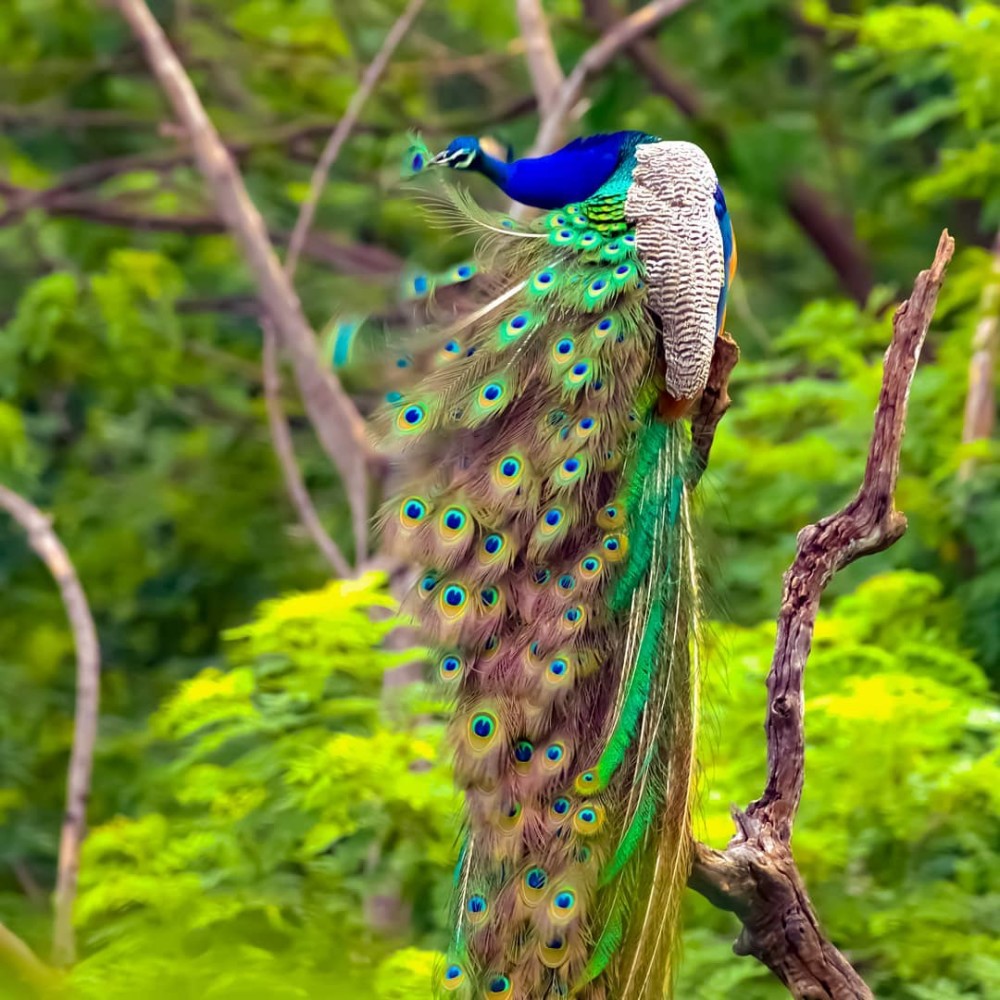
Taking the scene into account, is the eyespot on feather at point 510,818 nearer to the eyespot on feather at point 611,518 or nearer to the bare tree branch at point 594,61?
the eyespot on feather at point 611,518

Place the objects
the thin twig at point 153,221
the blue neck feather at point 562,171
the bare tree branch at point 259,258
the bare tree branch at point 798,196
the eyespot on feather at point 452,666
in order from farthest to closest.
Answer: the bare tree branch at point 798,196 → the thin twig at point 153,221 → the bare tree branch at point 259,258 → the blue neck feather at point 562,171 → the eyespot on feather at point 452,666

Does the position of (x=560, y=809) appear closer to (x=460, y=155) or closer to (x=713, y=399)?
(x=713, y=399)

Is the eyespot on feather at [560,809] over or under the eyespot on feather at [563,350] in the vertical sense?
under

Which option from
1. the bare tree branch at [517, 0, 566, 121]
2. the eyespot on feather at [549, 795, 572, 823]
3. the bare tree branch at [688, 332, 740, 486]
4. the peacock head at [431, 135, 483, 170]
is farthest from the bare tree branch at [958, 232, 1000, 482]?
the eyespot on feather at [549, 795, 572, 823]

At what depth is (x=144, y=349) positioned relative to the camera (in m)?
6.73

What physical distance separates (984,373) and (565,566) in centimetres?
252

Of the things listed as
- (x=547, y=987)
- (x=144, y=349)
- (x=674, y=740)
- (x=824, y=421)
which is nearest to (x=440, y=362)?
(x=674, y=740)

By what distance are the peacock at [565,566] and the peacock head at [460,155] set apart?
101 millimetres

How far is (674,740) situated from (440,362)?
92cm

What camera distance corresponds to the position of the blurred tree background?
367 cm

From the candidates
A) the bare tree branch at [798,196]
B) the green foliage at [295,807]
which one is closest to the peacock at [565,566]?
the green foliage at [295,807]

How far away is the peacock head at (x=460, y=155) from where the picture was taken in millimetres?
3633

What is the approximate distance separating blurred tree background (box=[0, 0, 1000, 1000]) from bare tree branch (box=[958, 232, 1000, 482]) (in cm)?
5

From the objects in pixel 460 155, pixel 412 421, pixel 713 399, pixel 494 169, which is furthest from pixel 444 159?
pixel 713 399
